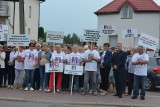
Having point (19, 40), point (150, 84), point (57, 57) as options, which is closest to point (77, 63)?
point (57, 57)

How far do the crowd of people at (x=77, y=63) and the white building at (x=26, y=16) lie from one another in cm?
2411

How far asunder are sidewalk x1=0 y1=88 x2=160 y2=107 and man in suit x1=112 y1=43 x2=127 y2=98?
489 mm

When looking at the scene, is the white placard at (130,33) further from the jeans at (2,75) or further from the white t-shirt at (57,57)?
the jeans at (2,75)

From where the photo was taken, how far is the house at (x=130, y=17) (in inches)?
1630

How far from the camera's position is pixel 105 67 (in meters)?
15.2

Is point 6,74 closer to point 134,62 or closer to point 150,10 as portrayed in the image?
point 134,62

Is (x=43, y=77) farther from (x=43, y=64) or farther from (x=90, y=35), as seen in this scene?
(x=90, y=35)

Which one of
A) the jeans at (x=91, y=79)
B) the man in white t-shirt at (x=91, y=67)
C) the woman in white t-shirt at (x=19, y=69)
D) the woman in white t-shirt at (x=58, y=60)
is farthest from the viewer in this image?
the woman in white t-shirt at (x=19, y=69)

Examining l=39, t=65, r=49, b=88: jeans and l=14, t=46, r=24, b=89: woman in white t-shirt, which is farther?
l=14, t=46, r=24, b=89: woman in white t-shirt

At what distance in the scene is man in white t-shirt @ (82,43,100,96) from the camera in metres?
14.8

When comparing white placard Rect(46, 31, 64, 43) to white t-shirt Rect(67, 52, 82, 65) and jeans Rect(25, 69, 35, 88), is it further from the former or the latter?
jeans Rect(25, 69, 35, 88)

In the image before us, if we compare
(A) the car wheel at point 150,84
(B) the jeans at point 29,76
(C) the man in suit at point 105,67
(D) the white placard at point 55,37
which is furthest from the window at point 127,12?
(B) the jeans at point 29,76

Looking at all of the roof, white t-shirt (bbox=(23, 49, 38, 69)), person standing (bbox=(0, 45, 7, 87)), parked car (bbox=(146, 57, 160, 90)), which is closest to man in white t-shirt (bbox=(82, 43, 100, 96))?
white t-shirt (bbox=(23, 49, 38, 69))

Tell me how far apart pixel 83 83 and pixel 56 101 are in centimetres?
284
